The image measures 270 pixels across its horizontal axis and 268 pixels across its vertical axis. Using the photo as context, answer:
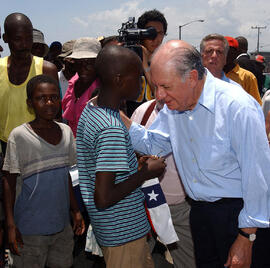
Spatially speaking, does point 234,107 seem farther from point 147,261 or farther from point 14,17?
point 14,17

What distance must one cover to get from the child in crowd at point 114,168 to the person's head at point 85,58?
5.50 feet

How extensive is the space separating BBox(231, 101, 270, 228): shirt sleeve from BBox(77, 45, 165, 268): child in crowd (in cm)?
48

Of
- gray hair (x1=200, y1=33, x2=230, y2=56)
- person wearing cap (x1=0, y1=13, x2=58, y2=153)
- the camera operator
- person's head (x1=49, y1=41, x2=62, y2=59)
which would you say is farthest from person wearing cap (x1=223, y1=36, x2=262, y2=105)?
person's head (x1=49, y1=41, x2=62, y2=59)

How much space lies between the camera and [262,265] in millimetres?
2041

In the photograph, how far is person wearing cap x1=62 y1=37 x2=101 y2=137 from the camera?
3.52 metres

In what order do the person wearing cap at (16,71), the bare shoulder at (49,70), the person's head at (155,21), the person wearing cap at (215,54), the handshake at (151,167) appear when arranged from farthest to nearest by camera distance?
the person's head at (155,21)
the person wearing cap at (215,54)
the bare shoulder at (49,70)
the person wearing cap at (16,71)
the handshake at (151,167)

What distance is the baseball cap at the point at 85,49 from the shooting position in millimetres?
3549

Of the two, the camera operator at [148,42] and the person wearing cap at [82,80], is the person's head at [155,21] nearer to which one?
the camera operator at [148,42]

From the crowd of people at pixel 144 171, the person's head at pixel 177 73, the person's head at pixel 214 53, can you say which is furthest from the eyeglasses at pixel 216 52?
the person's head at pixel 177 73

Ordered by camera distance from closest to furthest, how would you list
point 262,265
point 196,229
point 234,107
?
point 234,107 → point 262,265 → point 196,229

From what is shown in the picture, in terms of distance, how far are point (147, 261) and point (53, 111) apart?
1.28m

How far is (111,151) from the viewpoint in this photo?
1.73m

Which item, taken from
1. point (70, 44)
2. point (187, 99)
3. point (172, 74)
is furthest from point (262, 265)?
point (70, 44)

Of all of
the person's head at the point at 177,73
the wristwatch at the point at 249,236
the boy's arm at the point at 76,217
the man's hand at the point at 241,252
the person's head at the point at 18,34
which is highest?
the person's head at the point at 18,34
